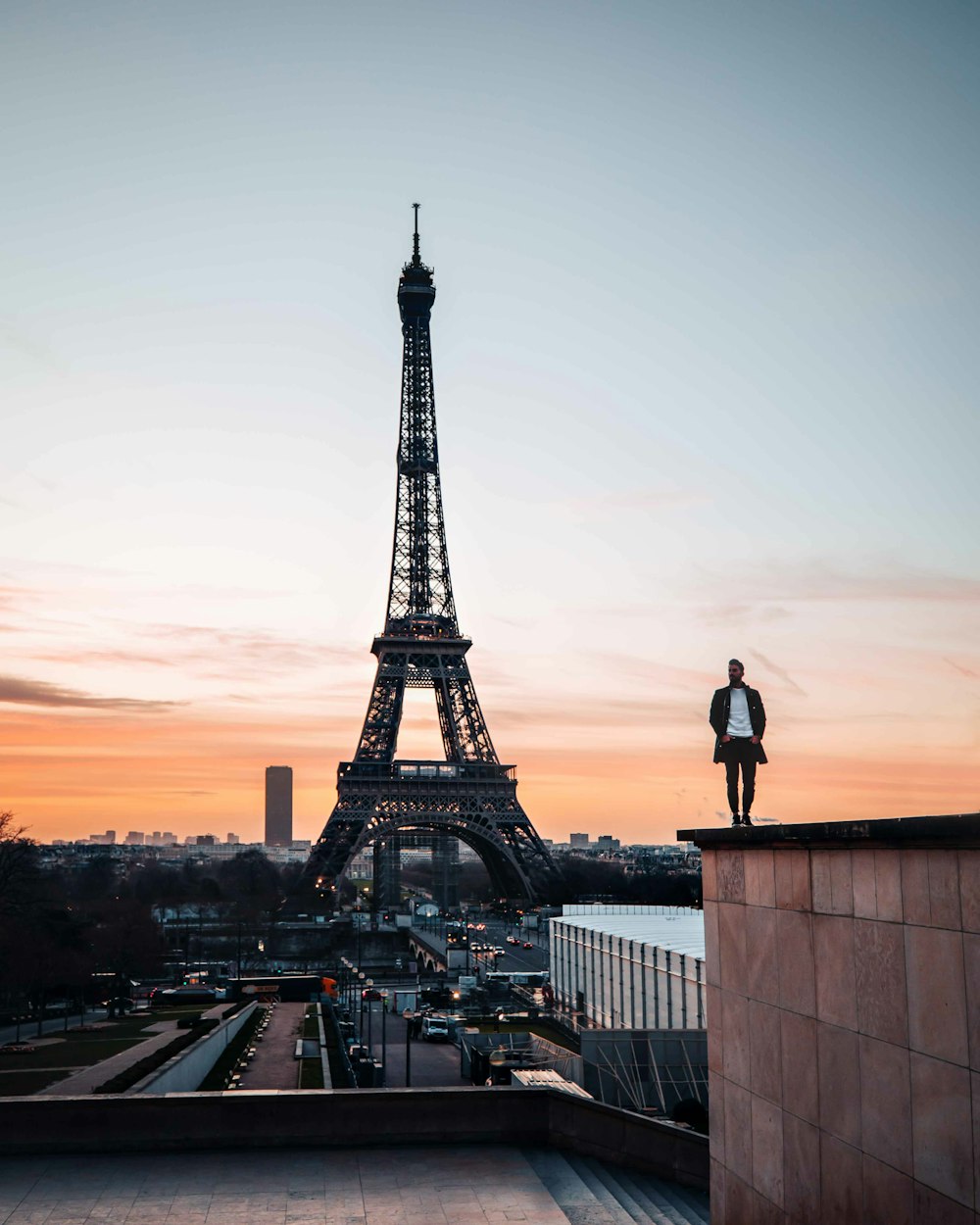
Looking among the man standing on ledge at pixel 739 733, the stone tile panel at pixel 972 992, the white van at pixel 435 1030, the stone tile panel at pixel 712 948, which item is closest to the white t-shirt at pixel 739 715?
the man standing on ledge at pixel 739 733

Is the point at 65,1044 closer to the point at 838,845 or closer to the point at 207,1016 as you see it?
the point at 207,1016

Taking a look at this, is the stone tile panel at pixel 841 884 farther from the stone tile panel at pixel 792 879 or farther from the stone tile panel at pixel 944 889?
the stone tile panel at pixel 944 889

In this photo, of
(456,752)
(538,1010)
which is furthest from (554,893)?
(538,1010)

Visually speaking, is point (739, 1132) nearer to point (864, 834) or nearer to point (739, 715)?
point (864, 834)

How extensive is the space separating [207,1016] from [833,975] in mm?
42636

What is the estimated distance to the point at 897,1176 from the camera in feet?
33.3

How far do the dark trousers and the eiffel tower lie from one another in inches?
3661

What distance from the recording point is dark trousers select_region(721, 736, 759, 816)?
50.0ft

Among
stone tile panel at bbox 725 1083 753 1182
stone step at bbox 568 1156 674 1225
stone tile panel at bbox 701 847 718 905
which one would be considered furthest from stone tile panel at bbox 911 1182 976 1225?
stone step at bbox 568 1156 674 1225

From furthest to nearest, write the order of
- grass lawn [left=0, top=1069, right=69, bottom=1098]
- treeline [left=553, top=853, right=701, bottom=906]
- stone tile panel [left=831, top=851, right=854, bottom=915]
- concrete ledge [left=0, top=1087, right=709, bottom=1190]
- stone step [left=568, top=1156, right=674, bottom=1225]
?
treeline [left=553, top=853, right=701, bottom=906] → grass lawn [left=0, top=1069, right=69, bottom=1098] → concrete ledge [left=0, top=1087, right=709, bottom=1190] → stone step [left=568, top=1156, right=674, bottom=1225] → stone tile panel [left=831, top=851, right=854, bottom=915]

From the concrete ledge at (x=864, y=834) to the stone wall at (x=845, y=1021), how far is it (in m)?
0.02

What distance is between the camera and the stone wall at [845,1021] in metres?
9.59

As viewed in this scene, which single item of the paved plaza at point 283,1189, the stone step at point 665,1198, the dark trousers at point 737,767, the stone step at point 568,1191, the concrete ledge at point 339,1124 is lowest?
the stone step at point 665,1198

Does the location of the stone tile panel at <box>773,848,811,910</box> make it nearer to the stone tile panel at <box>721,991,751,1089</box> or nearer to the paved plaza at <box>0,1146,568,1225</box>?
the stone tile panel at <box>721,991,751,1089</box>
